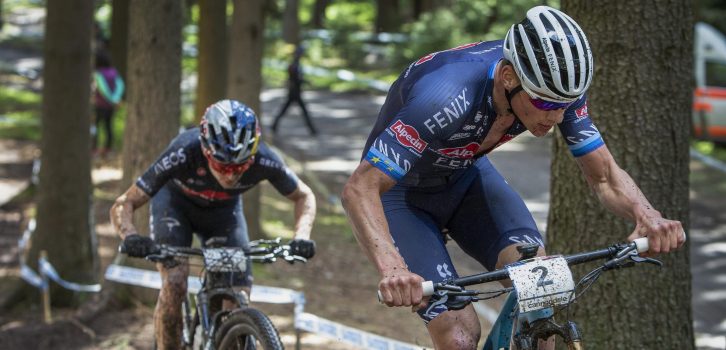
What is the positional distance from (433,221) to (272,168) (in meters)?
1.66

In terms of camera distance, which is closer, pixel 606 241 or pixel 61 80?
pixel 606 241

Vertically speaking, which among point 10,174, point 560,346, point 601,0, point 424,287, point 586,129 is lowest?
point 10,174

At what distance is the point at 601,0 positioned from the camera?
Result: 5.98m

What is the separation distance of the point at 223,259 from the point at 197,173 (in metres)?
0.75

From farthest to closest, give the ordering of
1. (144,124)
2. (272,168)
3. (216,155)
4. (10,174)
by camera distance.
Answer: (10,174) < (144,124) < (272,168) < (216,155)

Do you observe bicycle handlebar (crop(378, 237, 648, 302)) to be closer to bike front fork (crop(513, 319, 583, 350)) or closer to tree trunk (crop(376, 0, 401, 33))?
bike front fork (crop(513, 319, 583, 350))

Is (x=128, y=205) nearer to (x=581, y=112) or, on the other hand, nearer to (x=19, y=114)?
Answer: (x=581, y=112)

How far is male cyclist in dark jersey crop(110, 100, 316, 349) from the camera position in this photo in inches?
231

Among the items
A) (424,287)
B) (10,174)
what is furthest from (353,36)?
(424,287)

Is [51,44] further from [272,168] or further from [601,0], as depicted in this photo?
[601,0]

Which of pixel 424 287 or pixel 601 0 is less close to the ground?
pixel 601 0

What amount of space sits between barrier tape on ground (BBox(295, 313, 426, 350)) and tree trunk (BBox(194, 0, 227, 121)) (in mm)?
5427

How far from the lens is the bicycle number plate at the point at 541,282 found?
12.6ft

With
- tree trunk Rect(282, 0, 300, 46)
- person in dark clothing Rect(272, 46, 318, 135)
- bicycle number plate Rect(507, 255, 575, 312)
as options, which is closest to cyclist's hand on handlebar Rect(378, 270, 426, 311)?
bicycle number plate Rect(507, 255, 575, 312)
